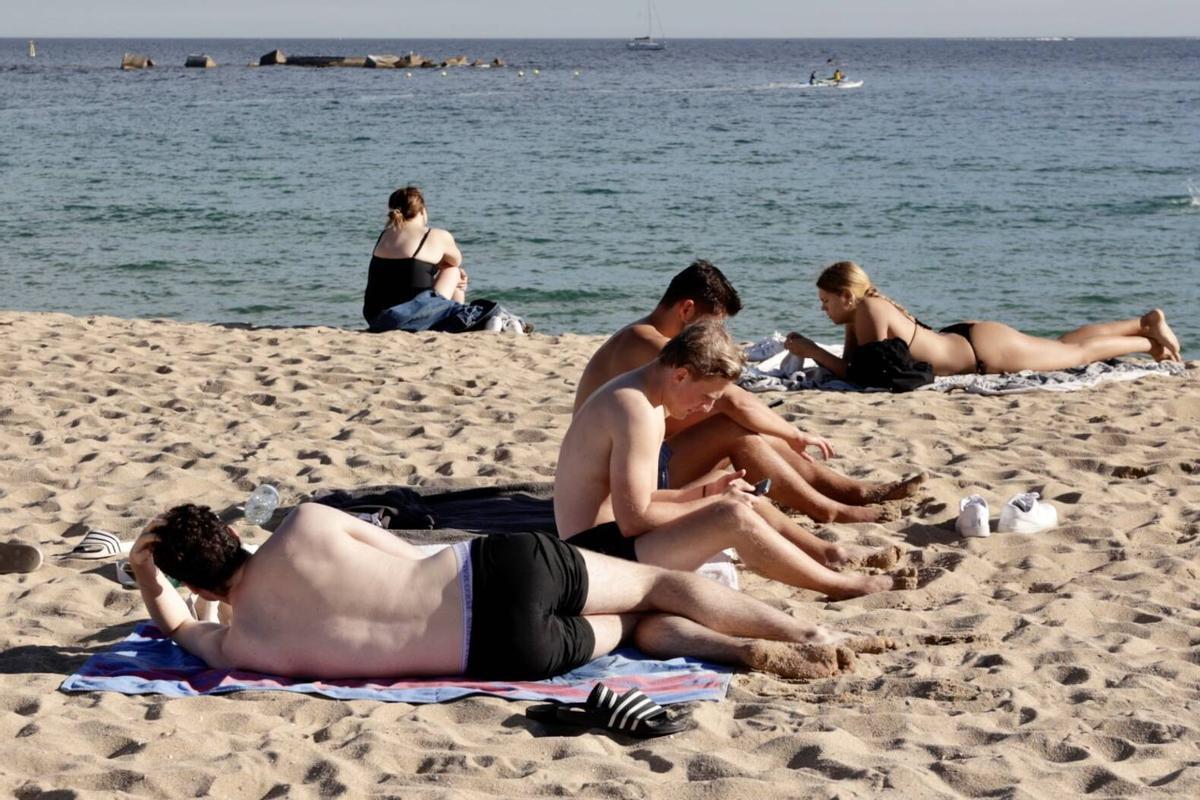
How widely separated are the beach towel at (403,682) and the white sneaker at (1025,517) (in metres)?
1.98

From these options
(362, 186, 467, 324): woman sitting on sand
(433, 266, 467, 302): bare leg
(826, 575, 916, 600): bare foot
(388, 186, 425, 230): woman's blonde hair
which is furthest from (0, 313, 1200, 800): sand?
(433, 266, 467, 302): bare leg

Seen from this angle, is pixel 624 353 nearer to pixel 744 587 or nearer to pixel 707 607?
pixel 744 587

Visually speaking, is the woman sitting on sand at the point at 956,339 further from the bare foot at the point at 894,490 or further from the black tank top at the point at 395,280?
the black tank top at the point at 395,280

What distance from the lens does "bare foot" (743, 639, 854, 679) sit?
420cm

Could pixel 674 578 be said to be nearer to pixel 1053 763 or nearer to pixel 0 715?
pixel 1053 763

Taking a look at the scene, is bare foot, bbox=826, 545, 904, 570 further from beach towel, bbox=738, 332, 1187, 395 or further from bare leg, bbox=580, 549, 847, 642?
beach towel, bbox=738, 332, 1187, 395

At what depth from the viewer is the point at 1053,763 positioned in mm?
3561

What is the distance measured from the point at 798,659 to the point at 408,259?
6.75 meters

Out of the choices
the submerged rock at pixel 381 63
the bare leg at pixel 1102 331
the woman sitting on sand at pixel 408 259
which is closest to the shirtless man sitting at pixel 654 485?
the bare leg at pixel 1102 331

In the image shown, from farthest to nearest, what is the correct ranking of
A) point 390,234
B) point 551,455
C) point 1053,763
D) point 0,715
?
point 390,234 → point 551,455 → point 0,715 → point 1053,763

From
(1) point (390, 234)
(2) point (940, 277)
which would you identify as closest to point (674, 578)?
(1) point (390, 234)

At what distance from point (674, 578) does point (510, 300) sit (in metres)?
10.9

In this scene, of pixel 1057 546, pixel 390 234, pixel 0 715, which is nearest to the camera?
pixel 0 715

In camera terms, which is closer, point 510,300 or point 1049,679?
point 1049,679
